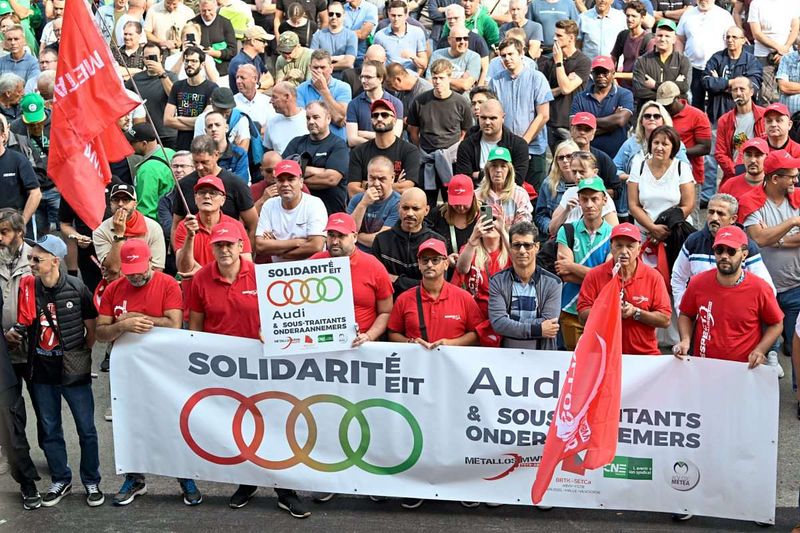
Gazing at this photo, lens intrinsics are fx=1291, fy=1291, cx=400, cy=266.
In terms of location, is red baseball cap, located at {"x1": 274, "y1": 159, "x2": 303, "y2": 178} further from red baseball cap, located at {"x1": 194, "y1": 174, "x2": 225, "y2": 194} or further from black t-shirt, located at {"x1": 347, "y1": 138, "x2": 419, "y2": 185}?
black t-shirt, located at {"x1": 347, "y1": 138, "x2": 419, "y2": 185}

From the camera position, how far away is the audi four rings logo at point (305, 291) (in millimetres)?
8977

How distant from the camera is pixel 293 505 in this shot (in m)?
9.18

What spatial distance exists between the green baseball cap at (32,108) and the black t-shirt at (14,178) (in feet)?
2.74

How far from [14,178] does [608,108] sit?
19.9 ft

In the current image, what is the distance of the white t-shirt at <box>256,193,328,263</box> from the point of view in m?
11.0

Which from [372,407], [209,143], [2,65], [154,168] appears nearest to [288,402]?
[372,407]

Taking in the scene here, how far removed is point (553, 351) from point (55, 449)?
3692 millimetres

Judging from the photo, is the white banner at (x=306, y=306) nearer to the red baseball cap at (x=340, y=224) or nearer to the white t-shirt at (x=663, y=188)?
the red baseball cap at (x=340, y=224)

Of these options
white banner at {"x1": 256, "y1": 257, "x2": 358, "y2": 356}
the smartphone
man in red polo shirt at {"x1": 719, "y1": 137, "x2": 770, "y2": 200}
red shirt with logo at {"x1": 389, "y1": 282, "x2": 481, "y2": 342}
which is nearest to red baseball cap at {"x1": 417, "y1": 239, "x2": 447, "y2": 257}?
red shirt with logo at {"x1": 389, "y1": 282, "x2": 481, "y2": 342}

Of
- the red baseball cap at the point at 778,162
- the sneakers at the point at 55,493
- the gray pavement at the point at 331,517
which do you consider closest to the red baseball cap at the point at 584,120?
the red baseball cap at the point at 778,162

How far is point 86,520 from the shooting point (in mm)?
9141

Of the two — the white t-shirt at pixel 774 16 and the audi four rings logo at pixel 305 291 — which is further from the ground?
the white t-shirt at pixel 774 16

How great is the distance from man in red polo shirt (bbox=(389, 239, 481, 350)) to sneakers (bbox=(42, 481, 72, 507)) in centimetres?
267

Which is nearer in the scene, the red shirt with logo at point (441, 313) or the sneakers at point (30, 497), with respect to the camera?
the red shirt with logo at point (441, 313)
